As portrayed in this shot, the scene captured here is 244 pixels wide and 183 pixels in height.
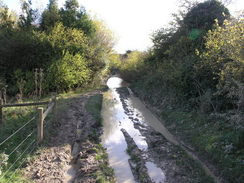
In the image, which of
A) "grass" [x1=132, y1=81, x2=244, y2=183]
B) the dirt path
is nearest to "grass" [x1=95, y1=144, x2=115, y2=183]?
the dirt path

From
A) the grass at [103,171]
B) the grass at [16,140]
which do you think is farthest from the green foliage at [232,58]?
the grass at [16,140]

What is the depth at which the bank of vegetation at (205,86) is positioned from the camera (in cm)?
663

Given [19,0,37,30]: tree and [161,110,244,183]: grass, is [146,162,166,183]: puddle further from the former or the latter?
[19,0,37,30]: tree

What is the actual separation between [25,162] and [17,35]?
12861 millimetres

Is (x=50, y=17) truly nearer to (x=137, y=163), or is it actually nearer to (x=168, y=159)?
(x=137, y=163)

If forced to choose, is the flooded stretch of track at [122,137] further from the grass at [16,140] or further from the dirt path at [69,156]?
the grass at [16,140]

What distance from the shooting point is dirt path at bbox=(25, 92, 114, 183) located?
5.47m

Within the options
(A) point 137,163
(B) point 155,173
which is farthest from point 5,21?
(B) point 155,173

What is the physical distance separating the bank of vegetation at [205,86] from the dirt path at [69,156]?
3.40 metres

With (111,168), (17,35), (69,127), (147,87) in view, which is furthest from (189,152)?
(17,35)

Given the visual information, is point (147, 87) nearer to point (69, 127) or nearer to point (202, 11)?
point (202, 11)

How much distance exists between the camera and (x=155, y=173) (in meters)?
6.27

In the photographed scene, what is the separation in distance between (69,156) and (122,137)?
9.80 ft

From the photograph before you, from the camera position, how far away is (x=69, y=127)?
8.89 metres
